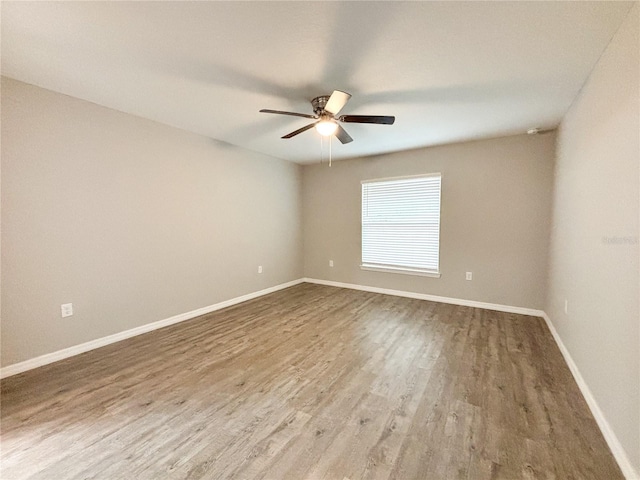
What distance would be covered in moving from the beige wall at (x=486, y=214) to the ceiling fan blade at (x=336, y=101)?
2.47 m

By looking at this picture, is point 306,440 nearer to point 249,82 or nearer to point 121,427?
point 121,427

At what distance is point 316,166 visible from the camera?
5227 mm

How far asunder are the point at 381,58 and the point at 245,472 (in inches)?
103

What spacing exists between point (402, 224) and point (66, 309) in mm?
4318

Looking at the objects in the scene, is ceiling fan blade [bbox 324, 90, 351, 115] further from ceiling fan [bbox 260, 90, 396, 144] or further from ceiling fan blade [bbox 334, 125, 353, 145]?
ceiling fan blade [bbox 334, 125, 353, 145]

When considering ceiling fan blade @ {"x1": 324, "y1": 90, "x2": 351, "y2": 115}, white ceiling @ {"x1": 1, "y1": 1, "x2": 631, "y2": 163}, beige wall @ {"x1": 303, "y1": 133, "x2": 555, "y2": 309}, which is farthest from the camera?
beige wall @ {"x1": 303, "y1": 133, "x2": 555, "y2": 309}

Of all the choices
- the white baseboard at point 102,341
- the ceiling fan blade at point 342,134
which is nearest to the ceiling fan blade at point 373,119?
the ceiling fan blade at point 342,134

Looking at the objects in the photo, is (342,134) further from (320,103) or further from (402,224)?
(402,224)

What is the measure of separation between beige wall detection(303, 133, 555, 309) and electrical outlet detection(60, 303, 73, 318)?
12.7 ft

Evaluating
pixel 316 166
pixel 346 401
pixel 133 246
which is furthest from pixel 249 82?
pixel 316 166

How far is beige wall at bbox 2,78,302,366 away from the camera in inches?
86.7

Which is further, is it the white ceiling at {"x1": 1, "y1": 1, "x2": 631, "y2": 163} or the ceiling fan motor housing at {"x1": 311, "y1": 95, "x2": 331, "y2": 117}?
the ceiling fan motor housing at {"x1": 311, "y1": 95, "x2": 331, "y2": 117}

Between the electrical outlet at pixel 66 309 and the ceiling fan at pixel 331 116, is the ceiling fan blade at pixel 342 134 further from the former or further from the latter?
the electrical outlet at pixel 66 309

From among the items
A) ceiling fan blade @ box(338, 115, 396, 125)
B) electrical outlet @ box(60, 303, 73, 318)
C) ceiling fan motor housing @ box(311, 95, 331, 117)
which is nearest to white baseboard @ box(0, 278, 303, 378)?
electrical outlet @ box(60, 303, 73, 318)
